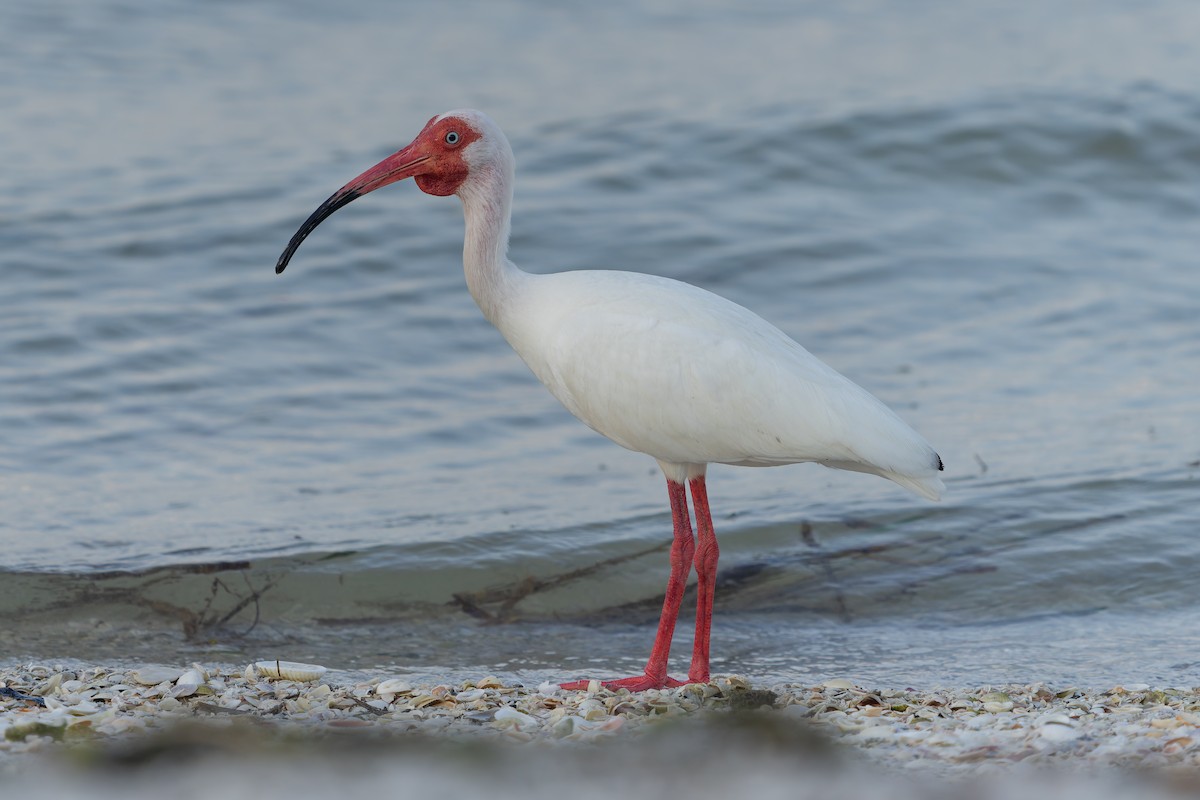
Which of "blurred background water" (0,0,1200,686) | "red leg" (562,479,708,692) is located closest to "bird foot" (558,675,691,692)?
"red leg" (562,479,708,692)

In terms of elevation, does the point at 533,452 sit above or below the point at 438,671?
above

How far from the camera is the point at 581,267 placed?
1262cm

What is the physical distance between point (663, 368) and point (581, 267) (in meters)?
6.56

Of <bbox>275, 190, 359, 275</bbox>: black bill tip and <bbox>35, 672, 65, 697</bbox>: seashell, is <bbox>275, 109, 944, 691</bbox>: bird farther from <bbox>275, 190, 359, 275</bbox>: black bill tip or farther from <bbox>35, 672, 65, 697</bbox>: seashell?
<bbox>35, 672, 65, 697</bbox>: seashell

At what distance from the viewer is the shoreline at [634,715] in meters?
4.53

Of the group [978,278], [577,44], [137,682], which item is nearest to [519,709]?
[137,682]

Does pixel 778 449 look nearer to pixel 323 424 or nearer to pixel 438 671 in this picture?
pixel 438 671

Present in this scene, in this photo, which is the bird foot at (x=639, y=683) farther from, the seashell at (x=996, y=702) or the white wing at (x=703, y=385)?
the seashell at (x=996, y=702)

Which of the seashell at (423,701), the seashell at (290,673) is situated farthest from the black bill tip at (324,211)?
the seashell at (423,701)

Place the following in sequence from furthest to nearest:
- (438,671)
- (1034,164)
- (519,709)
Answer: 1. (1034,164)
2. (438,671)
3. (519,709)

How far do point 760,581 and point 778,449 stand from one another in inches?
79.9

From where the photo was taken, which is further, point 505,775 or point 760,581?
point 760,581

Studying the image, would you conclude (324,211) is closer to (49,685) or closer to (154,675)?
(154,675)

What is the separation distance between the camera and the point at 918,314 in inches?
468
